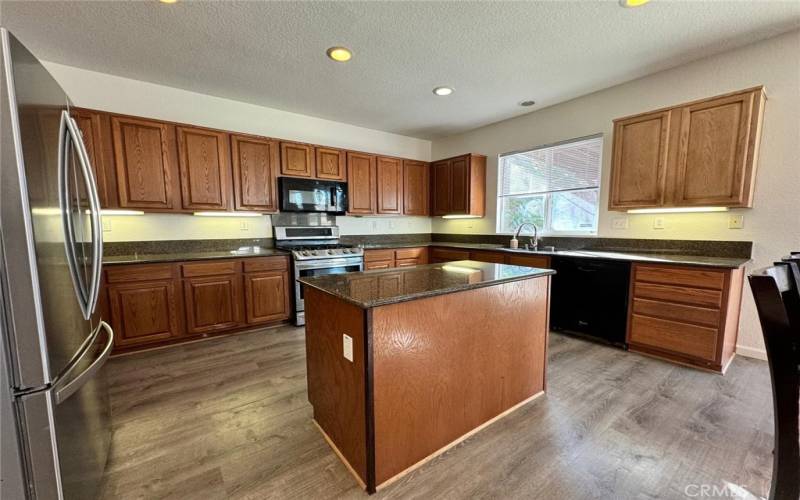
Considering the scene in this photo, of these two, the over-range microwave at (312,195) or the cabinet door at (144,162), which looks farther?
the over-range microwave at (312,195)

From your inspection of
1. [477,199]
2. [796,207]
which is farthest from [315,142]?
[796,207]

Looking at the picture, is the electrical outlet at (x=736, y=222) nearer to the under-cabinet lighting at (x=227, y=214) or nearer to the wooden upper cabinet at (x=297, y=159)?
the wooden upper cabinet at (x=297, y=159)

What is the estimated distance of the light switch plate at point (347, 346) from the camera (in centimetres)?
141

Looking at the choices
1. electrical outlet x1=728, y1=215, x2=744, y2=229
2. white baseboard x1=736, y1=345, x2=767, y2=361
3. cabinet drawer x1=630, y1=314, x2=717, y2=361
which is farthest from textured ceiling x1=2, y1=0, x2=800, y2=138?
white baseboard x1=736, y1=345, x2=767, y2=361

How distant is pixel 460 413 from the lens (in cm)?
170

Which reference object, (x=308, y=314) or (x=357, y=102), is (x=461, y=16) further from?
(x=308, y=314)

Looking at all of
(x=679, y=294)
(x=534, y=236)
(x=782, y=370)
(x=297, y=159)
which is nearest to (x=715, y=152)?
(x=679, y=294)

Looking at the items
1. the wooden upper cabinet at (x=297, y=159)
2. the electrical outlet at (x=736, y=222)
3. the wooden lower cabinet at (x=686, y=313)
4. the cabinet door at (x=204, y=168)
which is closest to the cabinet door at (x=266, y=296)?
the cabinet door at (x=204, y=168)

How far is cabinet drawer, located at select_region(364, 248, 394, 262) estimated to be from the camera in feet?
14.1

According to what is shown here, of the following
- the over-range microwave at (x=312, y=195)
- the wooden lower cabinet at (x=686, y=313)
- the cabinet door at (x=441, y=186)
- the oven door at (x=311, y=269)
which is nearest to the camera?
the wooden lower cabinet at (x=686, y=313)

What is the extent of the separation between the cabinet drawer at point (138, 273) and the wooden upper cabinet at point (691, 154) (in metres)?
4.48

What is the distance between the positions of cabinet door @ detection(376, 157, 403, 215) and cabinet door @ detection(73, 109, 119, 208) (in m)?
2.94

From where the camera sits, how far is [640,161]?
9.73 ft

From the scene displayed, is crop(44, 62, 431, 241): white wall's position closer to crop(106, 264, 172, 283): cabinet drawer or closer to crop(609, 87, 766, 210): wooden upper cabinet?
crop(106, 264, 172, 283): cabinet drawer
